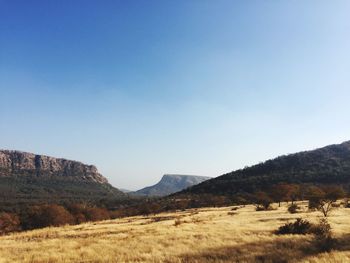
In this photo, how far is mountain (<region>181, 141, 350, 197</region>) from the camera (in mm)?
131288

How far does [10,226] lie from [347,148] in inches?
6161

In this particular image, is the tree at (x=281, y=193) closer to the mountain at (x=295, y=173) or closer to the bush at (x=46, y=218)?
the mountain at (x=295, y=173)

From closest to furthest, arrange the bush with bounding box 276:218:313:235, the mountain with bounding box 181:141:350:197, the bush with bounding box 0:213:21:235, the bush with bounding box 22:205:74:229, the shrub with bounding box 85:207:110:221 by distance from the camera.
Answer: the bush with bounding box 276:218:313:235
the bush with bounding box 0:213:21:235
the bush with bounding box 22:205:74:229
the shrub with bounding box 85:207:110:221
the mountain with bounding box 181:141:350:197

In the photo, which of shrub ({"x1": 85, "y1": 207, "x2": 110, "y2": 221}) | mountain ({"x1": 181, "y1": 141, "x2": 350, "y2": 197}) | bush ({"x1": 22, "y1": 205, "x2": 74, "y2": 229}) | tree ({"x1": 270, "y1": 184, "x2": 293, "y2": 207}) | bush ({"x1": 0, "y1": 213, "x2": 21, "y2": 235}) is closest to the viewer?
bush ({"x1": 0, "y1": 213, "x2": 21, "y2": 235})

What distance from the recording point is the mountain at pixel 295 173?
131288 millimetres


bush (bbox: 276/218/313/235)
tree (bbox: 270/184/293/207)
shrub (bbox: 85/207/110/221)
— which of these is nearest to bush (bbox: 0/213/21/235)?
shrub (bbox: 85/207/110/221)

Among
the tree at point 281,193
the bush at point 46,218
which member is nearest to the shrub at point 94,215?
the bush at point 46,218

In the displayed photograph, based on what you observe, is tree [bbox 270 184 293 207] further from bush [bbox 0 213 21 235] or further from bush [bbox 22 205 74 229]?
bush [bbox 0 213 21 235]

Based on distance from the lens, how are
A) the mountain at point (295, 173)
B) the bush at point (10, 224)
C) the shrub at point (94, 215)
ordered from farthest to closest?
1. the mountain at point (295, 173)
2. the shrub at point (94, 215)
3. the bush at point (10, 224)

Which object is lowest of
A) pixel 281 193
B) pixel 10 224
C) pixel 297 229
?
pixel 297 229

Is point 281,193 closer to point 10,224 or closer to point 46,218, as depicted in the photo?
point 46,218

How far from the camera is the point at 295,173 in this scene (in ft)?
487

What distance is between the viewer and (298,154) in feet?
616

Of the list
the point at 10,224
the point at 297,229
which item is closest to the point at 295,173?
the point at 10,224
